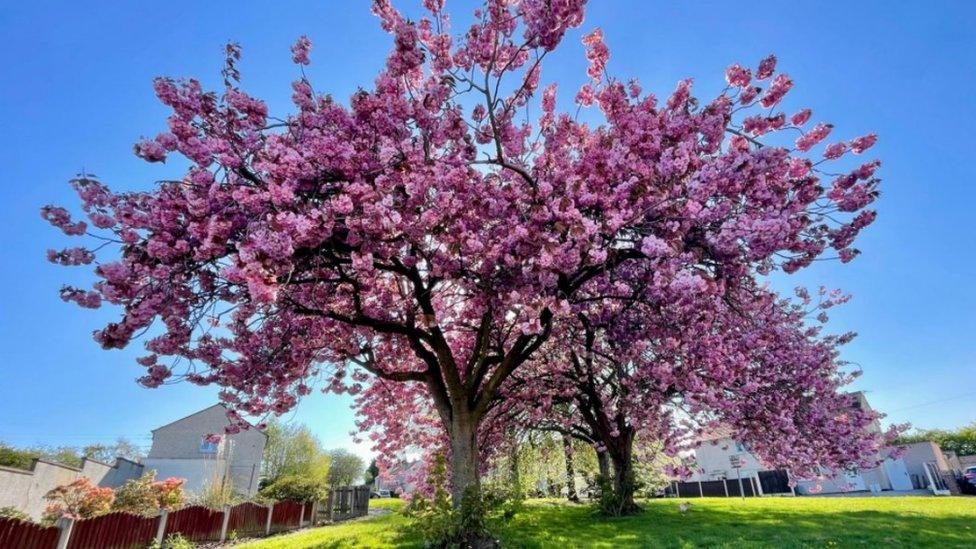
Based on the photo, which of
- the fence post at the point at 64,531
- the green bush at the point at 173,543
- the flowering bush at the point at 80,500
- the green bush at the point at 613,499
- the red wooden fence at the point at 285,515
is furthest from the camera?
the red wooden fence at the point at 285,515

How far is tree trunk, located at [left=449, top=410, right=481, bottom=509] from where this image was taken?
327 inches

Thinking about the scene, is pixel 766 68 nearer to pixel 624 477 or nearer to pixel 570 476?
pixel 624 477

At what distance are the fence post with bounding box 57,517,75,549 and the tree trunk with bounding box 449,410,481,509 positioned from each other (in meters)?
8.24

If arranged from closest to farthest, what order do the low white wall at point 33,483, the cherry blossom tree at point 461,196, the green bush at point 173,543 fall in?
1. the cherry blossom tree at point 461,196
2. the green bush at point 173,543
3. the low white wall at point 33,483

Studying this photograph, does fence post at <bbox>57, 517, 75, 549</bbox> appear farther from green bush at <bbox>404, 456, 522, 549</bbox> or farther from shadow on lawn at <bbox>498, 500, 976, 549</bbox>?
shadow on lawn at <bbox>498, 500, 976, 549</bbox>

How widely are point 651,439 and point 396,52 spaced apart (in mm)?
14514

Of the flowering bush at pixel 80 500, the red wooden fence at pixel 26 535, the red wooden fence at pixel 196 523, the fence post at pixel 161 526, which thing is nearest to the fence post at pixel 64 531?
the red wooden fence at pixel 26 535

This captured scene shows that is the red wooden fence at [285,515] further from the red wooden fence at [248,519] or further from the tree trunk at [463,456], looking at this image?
the tree trunk at [463,456]

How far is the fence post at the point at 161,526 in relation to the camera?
11955 mm

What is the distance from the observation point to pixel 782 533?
401 inches

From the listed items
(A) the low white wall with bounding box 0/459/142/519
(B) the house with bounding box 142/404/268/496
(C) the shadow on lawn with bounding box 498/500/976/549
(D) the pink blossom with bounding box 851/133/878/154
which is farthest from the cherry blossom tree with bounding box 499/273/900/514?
(B) the house with bounding box 142/404/268/496

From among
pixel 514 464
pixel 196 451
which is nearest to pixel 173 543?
pixel 514 464

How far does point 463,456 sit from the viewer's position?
8492 mm

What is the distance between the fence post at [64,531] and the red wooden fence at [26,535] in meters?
0.06
